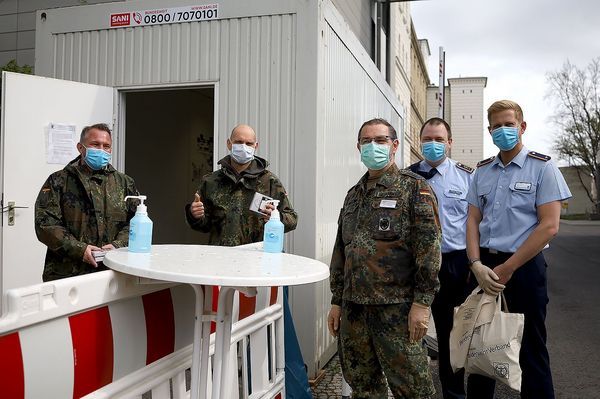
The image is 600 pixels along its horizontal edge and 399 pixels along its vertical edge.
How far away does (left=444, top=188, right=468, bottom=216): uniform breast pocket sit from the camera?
3771mm

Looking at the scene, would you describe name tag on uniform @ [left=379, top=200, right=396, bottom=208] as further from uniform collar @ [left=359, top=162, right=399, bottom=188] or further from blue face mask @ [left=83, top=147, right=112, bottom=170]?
blue face mask @ [left=83, top=147, right=112, bottom=170]

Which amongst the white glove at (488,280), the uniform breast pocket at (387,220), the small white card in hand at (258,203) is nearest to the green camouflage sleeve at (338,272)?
the uniform breast pocket at (387,220)

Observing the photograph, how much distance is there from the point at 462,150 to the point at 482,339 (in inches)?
1981

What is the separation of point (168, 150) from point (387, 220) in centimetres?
627

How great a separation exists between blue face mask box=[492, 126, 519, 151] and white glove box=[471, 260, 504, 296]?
728mm

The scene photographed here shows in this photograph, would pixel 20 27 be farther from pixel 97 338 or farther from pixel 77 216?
pixel 97 338

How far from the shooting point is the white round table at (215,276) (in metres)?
1.67

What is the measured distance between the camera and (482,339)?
2869 mm

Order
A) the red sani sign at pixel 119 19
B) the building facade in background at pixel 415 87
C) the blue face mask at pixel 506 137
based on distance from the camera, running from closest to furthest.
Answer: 1. the blue face mask at pixel 506 137
2. the red sani sign at pixel 119 19
3. the building facade in background at pixel 415 87

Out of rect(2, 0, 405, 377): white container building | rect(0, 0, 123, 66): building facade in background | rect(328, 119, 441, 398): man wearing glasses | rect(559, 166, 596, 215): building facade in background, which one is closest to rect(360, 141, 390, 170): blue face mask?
rect(328, 119, 441, 398): man wearing glasses

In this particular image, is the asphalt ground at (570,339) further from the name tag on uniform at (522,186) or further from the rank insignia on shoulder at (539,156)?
the rank insignia on shoulder at (539,156)

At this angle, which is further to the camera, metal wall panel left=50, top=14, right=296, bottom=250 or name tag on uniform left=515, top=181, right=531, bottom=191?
metal wall panel left=50, top=14, right=296, bottom=250

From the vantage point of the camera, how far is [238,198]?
3590mm

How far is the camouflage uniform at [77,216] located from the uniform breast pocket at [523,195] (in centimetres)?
234
